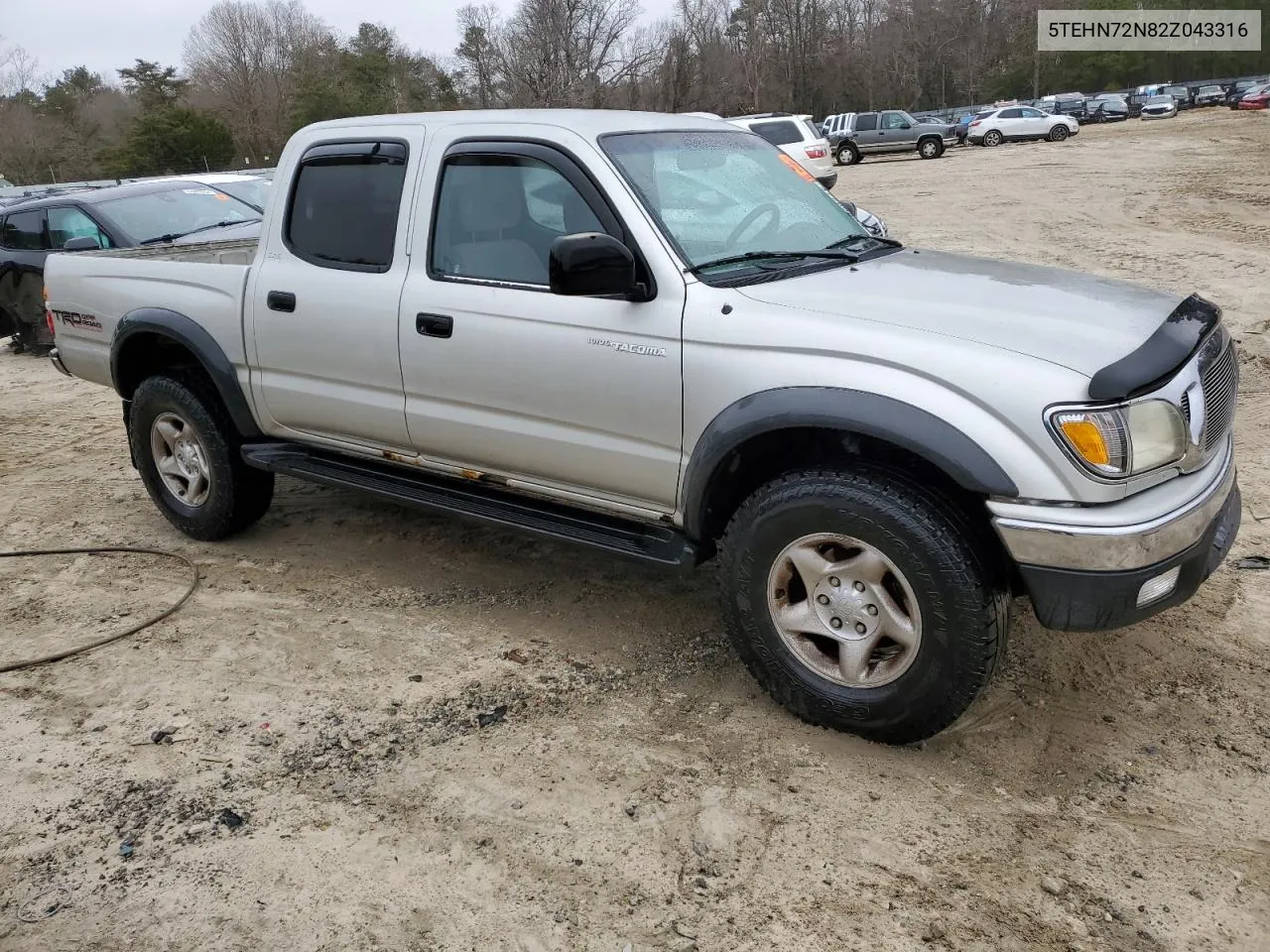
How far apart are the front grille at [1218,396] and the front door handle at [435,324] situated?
8.23 ft

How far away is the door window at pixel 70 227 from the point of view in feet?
32.4

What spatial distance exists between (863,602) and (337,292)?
2.47m

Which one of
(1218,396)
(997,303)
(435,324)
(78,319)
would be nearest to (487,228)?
(435,324)

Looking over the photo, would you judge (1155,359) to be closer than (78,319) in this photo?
Yes

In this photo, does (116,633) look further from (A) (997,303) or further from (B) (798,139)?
(B) (798,139)

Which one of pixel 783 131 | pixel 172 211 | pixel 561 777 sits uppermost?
pixel 783 131

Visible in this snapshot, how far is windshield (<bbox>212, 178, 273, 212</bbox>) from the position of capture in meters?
10.6

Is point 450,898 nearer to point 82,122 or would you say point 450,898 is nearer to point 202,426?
point 202,426

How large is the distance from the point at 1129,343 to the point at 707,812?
1806 millimetres

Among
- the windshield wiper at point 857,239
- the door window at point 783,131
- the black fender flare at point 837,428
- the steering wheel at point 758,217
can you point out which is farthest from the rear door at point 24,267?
the door window at point 783,131

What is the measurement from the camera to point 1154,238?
40.3 ft

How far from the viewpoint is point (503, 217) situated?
12.8 feet

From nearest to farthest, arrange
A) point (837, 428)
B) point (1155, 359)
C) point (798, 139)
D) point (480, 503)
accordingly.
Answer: point (1155, 359)
point (837, 428)
point (480, 503)
point (798, 139)

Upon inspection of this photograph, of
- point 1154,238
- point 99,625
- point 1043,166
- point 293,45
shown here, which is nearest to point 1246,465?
point 99,625
